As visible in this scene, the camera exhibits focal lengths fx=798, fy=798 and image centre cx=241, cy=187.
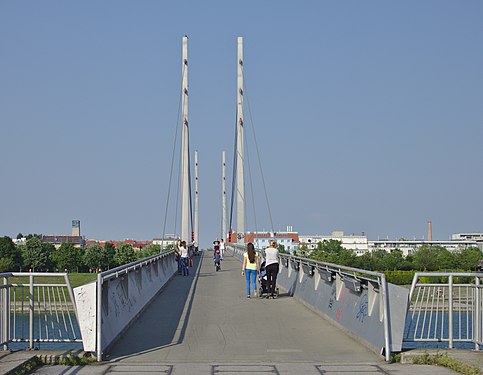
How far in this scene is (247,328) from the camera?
15656 millimetres

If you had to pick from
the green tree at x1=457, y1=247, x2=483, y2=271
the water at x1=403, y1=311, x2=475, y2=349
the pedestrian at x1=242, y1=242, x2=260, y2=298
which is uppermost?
the pedestrian at x1=242, y1=242, x2=260, y2=298

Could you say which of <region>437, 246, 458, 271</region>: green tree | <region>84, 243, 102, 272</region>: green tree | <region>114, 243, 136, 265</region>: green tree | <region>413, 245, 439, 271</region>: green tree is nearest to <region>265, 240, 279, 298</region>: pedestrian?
<region>437, 246, 458, 271</region>: green tree

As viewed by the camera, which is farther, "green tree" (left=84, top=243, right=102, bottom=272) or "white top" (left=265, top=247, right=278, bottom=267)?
"green tree" (left=84, top=243, right=102, bottom=272)

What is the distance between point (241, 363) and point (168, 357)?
1243 mm

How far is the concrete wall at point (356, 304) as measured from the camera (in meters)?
12.0

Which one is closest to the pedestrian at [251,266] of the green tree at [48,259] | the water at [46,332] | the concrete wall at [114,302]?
the concrete wall at [114,302]

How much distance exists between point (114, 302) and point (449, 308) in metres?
5.74

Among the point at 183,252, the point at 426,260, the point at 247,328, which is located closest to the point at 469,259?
the point at 426,260

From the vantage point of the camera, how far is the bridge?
11555 mm

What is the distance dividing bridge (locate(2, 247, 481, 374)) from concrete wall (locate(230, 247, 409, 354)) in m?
0.02

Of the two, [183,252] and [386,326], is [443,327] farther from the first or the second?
[183,252]

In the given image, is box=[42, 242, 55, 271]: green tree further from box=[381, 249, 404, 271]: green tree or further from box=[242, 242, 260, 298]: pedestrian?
box=[242, 242, 260, 298]: pedestrian

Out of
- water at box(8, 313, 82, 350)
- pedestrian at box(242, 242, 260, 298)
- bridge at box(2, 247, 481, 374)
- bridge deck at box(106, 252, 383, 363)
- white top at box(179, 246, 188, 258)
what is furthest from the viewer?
white top at box(179, 246, 188, 258)

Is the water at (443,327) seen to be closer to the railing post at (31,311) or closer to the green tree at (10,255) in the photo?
the railing post at (31,311)
